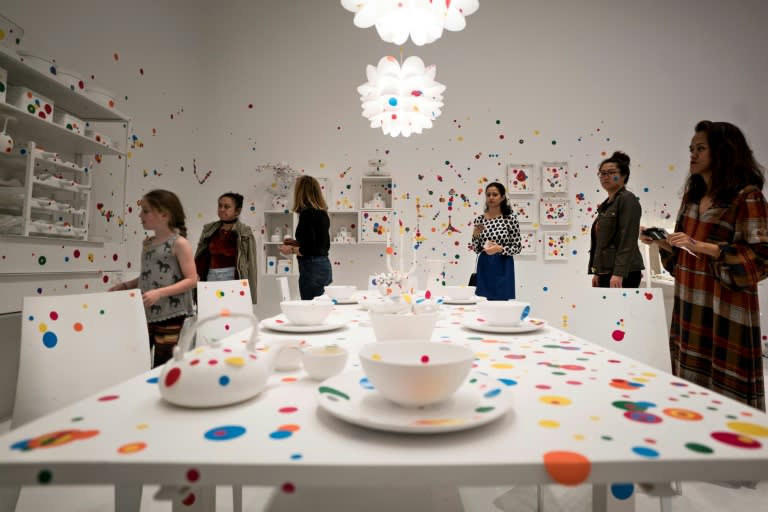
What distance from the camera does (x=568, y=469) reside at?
0.44m

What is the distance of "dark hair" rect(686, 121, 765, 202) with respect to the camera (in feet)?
4.94

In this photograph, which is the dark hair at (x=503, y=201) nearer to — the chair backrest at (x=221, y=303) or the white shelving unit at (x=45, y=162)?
the chair backrest at (x=221, y=303)

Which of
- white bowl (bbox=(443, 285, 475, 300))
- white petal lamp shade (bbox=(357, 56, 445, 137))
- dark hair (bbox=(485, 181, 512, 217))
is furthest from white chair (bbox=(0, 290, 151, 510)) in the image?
dark hair (bbox=(485, 181, 512, 217))

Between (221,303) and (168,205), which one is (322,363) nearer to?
(221,303)

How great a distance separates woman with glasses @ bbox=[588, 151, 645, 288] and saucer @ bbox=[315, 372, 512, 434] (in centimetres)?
218

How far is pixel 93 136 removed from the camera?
2393 millimetres

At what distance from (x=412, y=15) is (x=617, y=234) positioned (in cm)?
180

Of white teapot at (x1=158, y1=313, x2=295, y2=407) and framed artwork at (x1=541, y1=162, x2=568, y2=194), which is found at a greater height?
framed artwork at (x1=541, y1=162, x2=568, y2=194)

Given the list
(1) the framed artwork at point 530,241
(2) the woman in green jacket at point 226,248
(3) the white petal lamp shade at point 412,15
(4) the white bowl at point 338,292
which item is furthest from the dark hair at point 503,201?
(2) the woman in green jacket at point 226,248

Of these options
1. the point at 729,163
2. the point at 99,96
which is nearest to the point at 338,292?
the point at 729,163

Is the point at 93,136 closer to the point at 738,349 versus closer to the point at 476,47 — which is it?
the point at 738,349

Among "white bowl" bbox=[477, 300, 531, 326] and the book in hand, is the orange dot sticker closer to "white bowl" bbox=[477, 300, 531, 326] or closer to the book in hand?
"white bowl" bbox=[477, 300, 531, 326]

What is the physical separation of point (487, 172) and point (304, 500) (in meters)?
3.58

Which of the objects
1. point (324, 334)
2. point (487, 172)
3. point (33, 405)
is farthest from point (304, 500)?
point (487, 172)
